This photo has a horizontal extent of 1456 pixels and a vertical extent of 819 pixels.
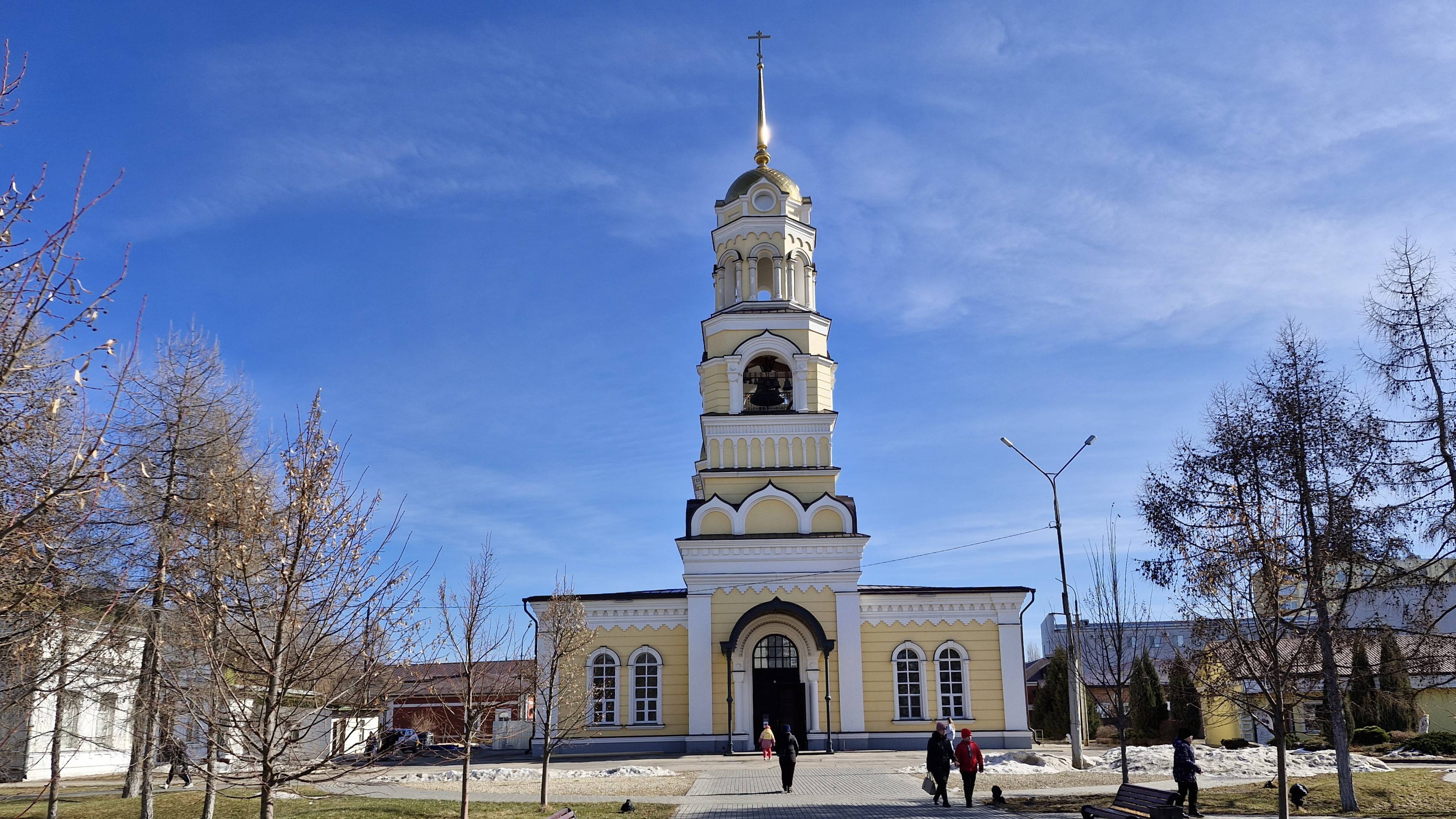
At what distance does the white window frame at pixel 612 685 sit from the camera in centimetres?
3128

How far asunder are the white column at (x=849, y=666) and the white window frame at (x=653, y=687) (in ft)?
17.9

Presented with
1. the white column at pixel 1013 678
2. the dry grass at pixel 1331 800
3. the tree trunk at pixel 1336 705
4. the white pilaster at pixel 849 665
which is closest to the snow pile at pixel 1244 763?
the dry grass at pixel 1331 800

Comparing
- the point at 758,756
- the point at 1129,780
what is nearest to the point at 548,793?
the point at 758,756

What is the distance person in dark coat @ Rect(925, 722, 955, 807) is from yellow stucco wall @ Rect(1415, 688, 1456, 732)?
3235 centimetres

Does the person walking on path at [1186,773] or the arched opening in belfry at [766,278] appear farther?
the arched opening in belfry at [766,278]

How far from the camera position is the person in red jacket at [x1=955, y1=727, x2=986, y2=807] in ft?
59.6

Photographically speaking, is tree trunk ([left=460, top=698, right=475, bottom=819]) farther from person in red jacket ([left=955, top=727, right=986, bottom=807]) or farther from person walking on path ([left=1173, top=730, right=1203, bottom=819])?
person walking on path ([left=1173, top=730, right=1203, bottom=819])

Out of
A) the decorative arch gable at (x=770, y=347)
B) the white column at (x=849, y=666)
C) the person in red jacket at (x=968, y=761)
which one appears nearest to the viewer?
the person in red jacket at (x=968, y=761)

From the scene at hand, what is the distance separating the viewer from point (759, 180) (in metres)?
35.5

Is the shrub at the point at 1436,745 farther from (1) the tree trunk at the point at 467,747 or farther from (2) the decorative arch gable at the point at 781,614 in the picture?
(1) the tree trunk at the point at 467,747

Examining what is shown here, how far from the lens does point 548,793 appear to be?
21.3 metres

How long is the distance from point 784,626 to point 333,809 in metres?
16.3

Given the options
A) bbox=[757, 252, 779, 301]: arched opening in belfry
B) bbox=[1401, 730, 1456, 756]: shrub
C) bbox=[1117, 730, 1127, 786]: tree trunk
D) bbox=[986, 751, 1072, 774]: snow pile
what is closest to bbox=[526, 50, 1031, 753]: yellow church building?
bbox=[757, 252, 779, 301]: arched opening in belfry

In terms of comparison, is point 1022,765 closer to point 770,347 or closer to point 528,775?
point 528,775
